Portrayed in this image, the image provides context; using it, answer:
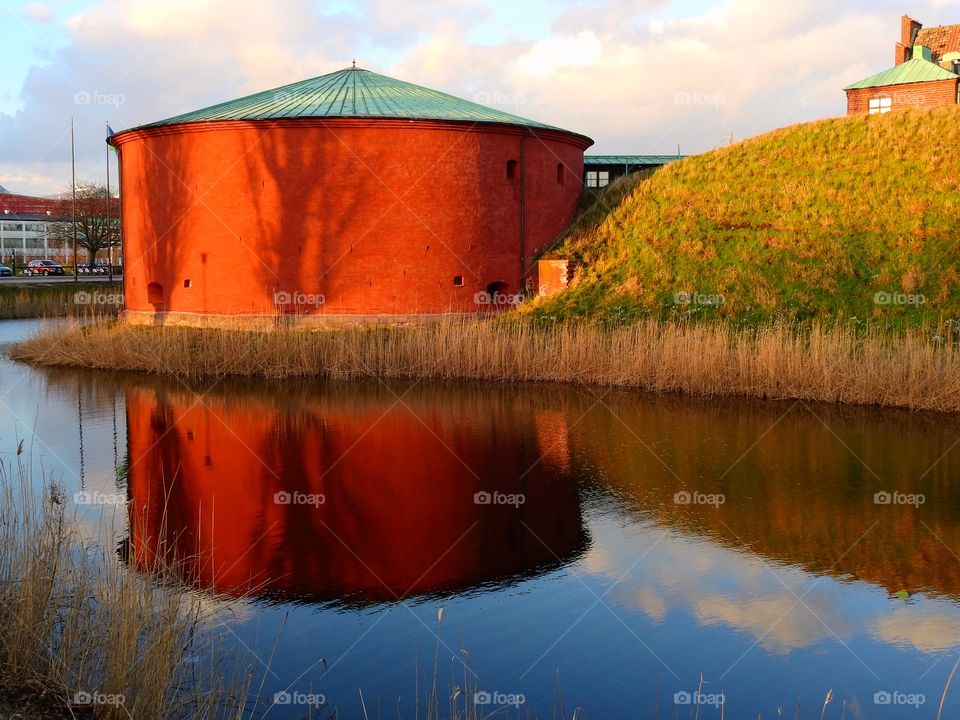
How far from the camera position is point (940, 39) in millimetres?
30484

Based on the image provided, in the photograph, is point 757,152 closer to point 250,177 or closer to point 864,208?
point 864,208

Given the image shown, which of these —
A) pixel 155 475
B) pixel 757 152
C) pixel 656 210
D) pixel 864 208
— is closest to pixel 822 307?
pixel 864 208

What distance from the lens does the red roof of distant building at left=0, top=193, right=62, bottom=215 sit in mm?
71125

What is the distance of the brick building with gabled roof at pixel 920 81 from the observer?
Result: 2708cm

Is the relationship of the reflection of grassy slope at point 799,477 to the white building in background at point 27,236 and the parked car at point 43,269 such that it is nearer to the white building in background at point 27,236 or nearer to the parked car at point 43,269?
the parked car at point 43,269

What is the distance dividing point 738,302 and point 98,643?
542 inches

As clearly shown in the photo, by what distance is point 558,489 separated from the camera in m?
8.50

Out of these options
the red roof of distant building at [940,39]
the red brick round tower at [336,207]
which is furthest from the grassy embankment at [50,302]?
the red roof of distant building at [940,39]

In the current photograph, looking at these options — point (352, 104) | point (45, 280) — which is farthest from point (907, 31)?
point (45, 280)

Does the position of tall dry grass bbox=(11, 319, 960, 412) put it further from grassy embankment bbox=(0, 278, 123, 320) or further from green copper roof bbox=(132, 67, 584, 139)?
grassy embankment bbox=(0, 278, 123, 320)

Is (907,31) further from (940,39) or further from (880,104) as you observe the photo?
(880,104)

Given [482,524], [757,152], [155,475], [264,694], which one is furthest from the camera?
[757,152]

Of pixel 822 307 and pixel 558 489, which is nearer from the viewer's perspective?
pixel 558 489

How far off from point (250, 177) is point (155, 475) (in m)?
9.79
